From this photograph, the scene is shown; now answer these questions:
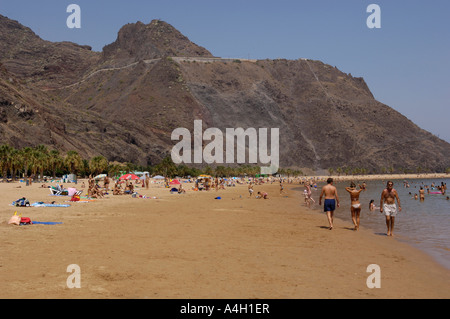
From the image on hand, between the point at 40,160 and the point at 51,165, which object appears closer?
the point at 40,160

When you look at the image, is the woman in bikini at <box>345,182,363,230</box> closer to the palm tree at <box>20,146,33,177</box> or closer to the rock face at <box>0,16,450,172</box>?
the palm tree at <box>20,146,33,177</box>

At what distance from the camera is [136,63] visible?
7795 inches

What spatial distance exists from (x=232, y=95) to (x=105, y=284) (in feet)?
574

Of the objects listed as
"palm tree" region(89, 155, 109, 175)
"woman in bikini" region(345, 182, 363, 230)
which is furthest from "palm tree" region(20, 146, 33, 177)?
"woman in bikini" region(345, 182, 363, 230)

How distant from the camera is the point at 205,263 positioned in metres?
9.39

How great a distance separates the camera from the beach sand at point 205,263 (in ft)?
23.3

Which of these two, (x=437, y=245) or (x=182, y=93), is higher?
(x=182, y=93)

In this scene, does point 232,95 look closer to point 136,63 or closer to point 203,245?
point 136,63

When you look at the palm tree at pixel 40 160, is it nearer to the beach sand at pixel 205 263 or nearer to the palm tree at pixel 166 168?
the palm tree at pixel 166 168

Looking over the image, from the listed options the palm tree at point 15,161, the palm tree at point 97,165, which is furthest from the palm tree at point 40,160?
the palm tree at point 97,165

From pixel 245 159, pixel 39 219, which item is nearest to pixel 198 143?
pixel 245 159

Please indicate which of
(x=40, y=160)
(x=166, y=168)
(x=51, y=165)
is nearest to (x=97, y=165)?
(x=51, y=165)

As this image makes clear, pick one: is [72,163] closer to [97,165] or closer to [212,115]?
[97,165]

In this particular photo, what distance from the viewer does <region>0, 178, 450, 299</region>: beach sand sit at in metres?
7.09
